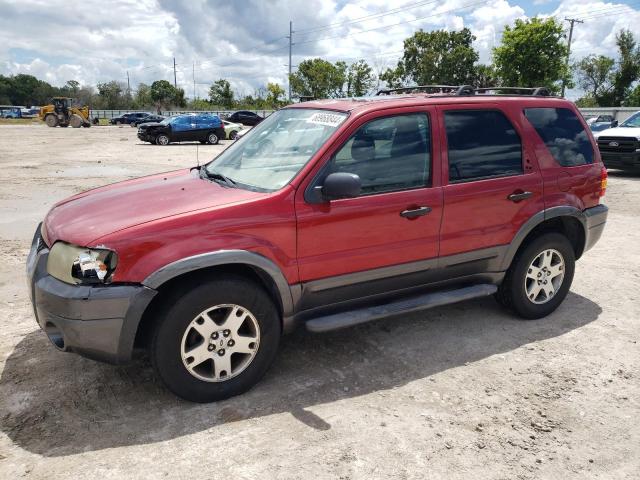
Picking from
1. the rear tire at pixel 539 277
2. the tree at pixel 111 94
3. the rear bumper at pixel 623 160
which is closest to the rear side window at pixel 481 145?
the rear tire at pixel 539 277

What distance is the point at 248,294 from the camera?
10.2 ft

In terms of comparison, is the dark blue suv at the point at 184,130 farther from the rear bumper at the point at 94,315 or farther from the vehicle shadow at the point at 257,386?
the rear bumper at the point at 94,315

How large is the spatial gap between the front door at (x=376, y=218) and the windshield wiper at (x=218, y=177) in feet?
1.88

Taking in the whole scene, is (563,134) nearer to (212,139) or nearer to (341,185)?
(341,185)

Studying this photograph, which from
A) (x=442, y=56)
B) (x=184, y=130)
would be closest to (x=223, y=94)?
(x=442, y=56)

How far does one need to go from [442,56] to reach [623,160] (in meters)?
53.2

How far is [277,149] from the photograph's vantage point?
373cm

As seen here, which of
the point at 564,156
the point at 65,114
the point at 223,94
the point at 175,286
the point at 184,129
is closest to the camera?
the point at 175,286

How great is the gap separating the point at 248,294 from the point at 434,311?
217 cm

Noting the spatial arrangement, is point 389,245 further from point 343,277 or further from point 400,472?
point 400,472

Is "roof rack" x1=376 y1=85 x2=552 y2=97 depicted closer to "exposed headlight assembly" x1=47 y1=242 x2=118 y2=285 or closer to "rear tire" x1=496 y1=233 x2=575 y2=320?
"rear tire" x1=496 y1=233 x2=575 y2=320

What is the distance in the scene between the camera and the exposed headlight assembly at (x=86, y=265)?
9.15 feet

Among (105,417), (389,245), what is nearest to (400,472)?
(389,245)

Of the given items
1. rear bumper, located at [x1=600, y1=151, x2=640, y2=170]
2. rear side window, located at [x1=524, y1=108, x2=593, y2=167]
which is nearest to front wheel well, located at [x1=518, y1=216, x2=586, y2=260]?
rear side window, located at [x1=524, y1=108, x2=593, y2=167]
